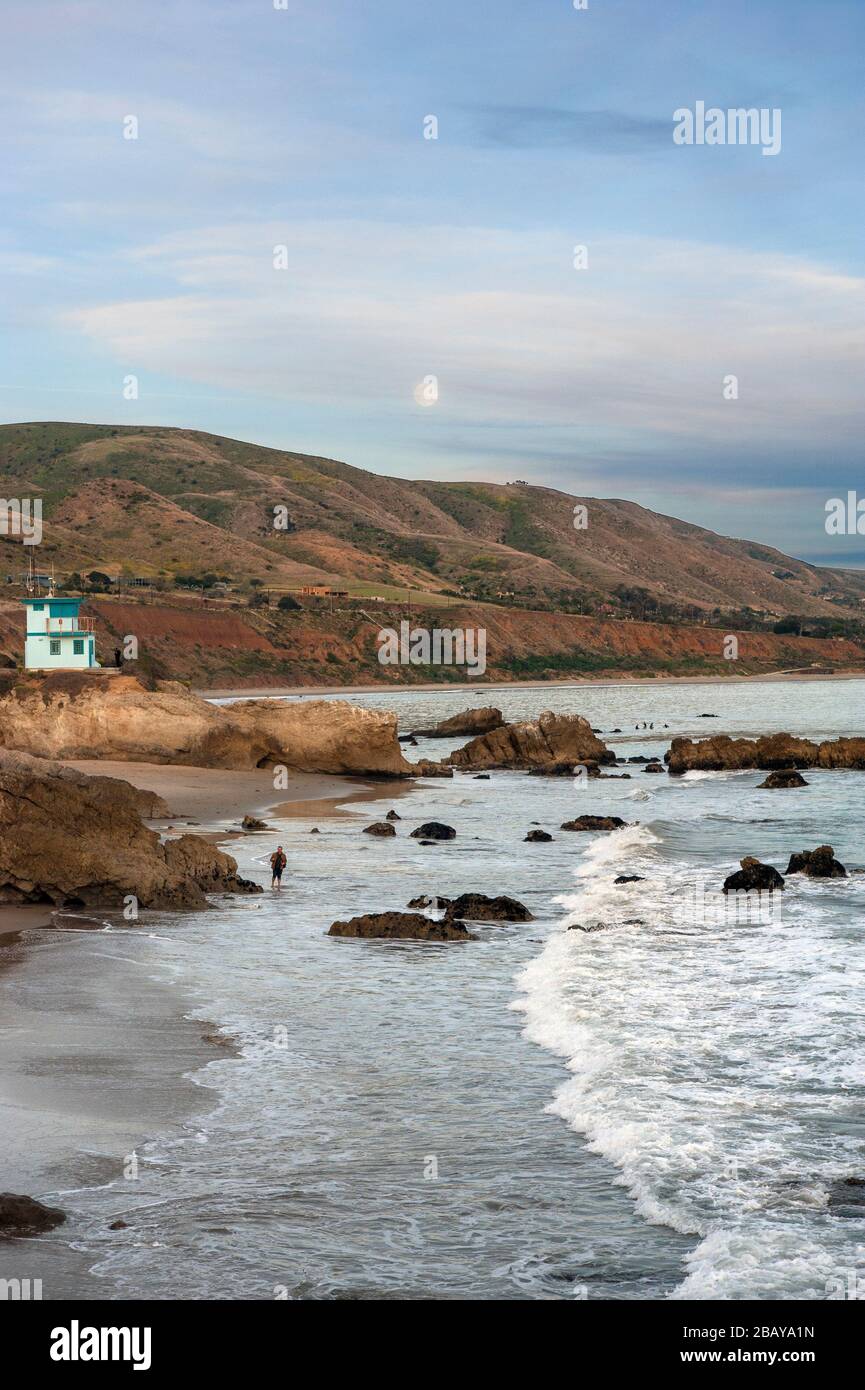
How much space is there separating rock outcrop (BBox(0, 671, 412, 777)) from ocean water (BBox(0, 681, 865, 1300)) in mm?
17666

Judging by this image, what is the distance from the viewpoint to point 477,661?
15025cm

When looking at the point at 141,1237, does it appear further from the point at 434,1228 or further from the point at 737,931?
the point at 737,931

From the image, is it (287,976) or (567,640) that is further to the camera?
(567,640)

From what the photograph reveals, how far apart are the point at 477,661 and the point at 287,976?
439 feet

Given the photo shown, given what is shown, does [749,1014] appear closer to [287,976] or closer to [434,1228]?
[287,976]

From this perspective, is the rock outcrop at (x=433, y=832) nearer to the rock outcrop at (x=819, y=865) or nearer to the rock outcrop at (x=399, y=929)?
the rock outcrop at (x=819, y=865)

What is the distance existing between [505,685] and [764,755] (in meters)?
86.4

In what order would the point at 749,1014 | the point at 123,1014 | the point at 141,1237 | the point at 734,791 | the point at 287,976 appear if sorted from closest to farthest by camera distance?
the point at 141,1237 → the point at 123,1014 → the point at 749,1014 → the point at 287,976 → the point at 734,791

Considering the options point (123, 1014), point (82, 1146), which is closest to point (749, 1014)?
point (123, 1014)

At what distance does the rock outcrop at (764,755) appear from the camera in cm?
5416

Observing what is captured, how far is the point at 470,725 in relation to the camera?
6912 cm

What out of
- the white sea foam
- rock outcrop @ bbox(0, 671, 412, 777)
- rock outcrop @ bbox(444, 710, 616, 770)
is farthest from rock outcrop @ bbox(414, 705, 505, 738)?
the white sea foam

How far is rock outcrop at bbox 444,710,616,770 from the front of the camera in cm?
5472
